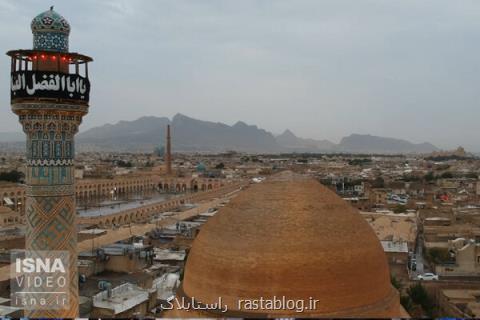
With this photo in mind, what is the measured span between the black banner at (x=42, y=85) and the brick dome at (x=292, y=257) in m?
2.88

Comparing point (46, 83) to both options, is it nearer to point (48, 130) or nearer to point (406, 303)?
point (48, 130)

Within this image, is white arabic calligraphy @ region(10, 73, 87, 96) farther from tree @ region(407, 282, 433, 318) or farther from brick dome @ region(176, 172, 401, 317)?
tree @ region(407, 282, 433, 318)

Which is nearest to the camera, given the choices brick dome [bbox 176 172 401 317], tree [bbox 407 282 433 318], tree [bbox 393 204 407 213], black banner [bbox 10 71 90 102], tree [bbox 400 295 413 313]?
brick dome [bbox 176 172 401 317]

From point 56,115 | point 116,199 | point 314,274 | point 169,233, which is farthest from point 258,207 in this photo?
point 116,199

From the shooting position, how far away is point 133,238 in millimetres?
23141

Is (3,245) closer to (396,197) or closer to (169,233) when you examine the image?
(169,233)

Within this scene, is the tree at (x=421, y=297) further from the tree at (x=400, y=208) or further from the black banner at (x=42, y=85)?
the tree at (x=400, y=208)

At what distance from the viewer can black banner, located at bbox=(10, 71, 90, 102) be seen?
7680 millimetres

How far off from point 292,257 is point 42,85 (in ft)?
13.6

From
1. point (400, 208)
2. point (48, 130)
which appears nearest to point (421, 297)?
point (48, 130)

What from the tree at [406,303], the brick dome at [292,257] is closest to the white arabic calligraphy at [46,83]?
the brick dome at [292,257]

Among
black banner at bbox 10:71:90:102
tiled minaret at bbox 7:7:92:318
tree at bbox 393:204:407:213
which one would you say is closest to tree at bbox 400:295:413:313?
tiled minaret at bbox 7:7:92:318

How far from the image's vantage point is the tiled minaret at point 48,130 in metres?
7.59

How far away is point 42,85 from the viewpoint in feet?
25.2
